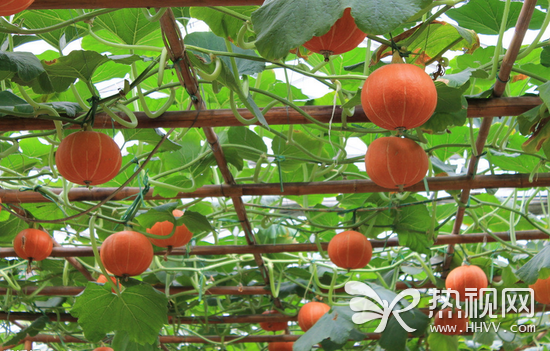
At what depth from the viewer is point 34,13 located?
1615 millimetres

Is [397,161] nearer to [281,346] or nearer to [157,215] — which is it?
[157,215]

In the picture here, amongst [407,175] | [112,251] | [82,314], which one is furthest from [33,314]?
[407,175]

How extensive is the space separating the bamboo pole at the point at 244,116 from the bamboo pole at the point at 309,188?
21.5 inches

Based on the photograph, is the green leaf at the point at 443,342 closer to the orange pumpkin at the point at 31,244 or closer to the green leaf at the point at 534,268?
the green leaf at the point at 534,268

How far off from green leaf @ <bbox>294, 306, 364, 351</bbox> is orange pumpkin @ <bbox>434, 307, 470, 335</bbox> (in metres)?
0.75

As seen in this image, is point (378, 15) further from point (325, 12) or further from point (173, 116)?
point (173, 116)

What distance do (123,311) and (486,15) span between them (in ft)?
6.65

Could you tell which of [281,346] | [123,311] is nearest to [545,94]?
[123,311]

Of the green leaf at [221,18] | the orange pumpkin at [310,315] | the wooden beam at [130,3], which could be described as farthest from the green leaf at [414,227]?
the wooden beam at [130,3]

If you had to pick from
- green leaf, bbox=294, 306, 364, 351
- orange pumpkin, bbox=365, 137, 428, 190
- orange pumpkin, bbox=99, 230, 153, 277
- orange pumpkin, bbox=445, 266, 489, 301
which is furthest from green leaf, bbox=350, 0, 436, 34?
orange pumpkin, bbox=445, 266, 489, 301

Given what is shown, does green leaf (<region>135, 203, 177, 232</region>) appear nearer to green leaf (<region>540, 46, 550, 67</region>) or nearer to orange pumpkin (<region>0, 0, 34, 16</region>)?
orange pumpkin (<region>0, 0, 34, 16</region>)

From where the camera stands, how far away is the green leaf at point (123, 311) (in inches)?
93.0

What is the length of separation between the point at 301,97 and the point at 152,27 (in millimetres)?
904

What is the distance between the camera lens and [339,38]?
1.07m
